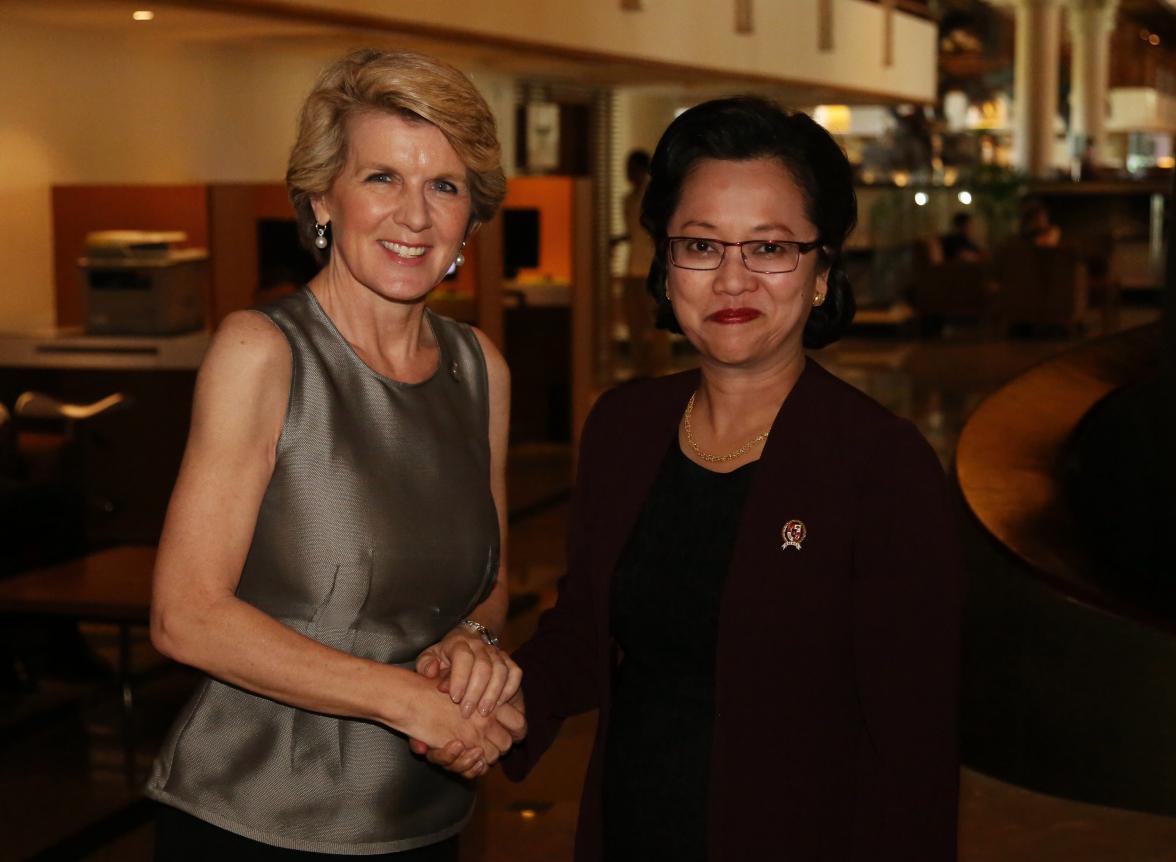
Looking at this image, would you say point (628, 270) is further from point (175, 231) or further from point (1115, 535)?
point (1115, 535)

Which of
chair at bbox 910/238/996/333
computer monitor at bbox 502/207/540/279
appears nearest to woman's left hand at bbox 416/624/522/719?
computer monitor at bbox 502/207/540/279

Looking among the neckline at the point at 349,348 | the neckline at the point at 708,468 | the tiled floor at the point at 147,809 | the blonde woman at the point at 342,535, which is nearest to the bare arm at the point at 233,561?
the blonde woman at the point at 342,535

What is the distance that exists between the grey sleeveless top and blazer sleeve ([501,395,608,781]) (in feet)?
0.49

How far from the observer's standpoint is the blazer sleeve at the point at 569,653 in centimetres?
200

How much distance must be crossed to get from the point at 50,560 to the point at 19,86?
12.8 feet

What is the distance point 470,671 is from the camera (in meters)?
1.82

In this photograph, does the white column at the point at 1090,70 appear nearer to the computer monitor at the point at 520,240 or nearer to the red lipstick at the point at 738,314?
the computer monitor at the point at 520,240

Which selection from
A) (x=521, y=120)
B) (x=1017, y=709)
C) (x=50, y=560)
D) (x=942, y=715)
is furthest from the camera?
(x=521, y=120)

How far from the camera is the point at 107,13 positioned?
8070 millimetres

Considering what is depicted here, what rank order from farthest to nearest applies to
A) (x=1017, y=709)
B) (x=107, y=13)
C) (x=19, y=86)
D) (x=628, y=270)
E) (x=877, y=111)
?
1. (x=877, y=111)
2. (x=628, y=270)
3. (x=19, y=86)
4. (x=107, y=13)
5. (x=1017, y=709)

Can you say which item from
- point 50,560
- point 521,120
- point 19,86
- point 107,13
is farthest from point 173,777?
point 521,120

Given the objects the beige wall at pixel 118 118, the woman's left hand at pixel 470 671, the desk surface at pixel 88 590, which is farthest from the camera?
the beige wall at pixel 118 118

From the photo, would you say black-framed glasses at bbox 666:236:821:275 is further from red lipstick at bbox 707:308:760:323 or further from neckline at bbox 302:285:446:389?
neckline at bbox 302:285:446:389

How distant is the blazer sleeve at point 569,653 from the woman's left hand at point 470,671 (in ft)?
0.37
